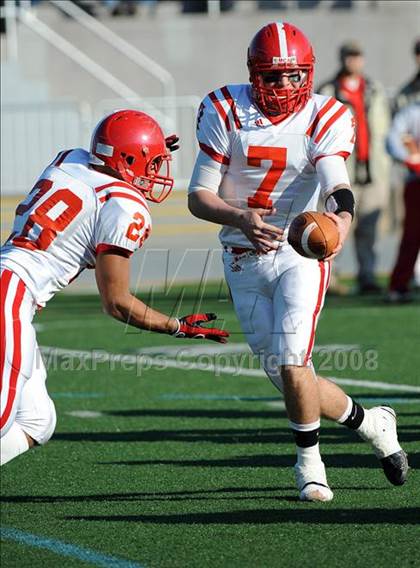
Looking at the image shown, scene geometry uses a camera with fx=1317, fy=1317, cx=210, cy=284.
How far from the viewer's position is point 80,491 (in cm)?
547

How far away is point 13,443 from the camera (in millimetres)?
4605

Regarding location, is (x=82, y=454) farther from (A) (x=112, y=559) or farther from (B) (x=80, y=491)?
(A) (x=112, y=559)

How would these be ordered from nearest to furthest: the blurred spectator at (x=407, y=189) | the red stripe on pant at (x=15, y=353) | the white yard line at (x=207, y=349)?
1. the red stripe on pant at (x=15, y=353)
2. the white yard line at (x=207, y=349)
3. the blurred spectator at (x=407, y=189)

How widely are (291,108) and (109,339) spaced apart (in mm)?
5139

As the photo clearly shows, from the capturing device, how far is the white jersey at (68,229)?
4492 mm

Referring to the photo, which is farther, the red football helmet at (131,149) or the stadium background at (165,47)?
the stadium background at (165,47)

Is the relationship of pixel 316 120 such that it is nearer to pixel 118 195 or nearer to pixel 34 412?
pixel 118 195

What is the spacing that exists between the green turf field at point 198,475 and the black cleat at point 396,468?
49 millimetres

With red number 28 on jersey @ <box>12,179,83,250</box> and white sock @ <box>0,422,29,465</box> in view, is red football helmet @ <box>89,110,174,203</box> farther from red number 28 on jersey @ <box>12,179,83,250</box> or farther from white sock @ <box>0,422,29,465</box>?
white sock @ <box>0,422,29,465</box>

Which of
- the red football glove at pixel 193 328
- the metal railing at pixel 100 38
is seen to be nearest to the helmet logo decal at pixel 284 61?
the red football glove at pixel 193 328

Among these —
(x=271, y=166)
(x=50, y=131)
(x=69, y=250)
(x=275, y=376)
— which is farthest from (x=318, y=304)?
(x=50, y=131)

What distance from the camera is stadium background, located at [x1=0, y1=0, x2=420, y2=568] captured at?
4.67 meters

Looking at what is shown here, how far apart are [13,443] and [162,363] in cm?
449

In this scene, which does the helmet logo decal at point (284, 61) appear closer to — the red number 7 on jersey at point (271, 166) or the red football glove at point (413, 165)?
the red number 7 on jersey at point (271, 166)
